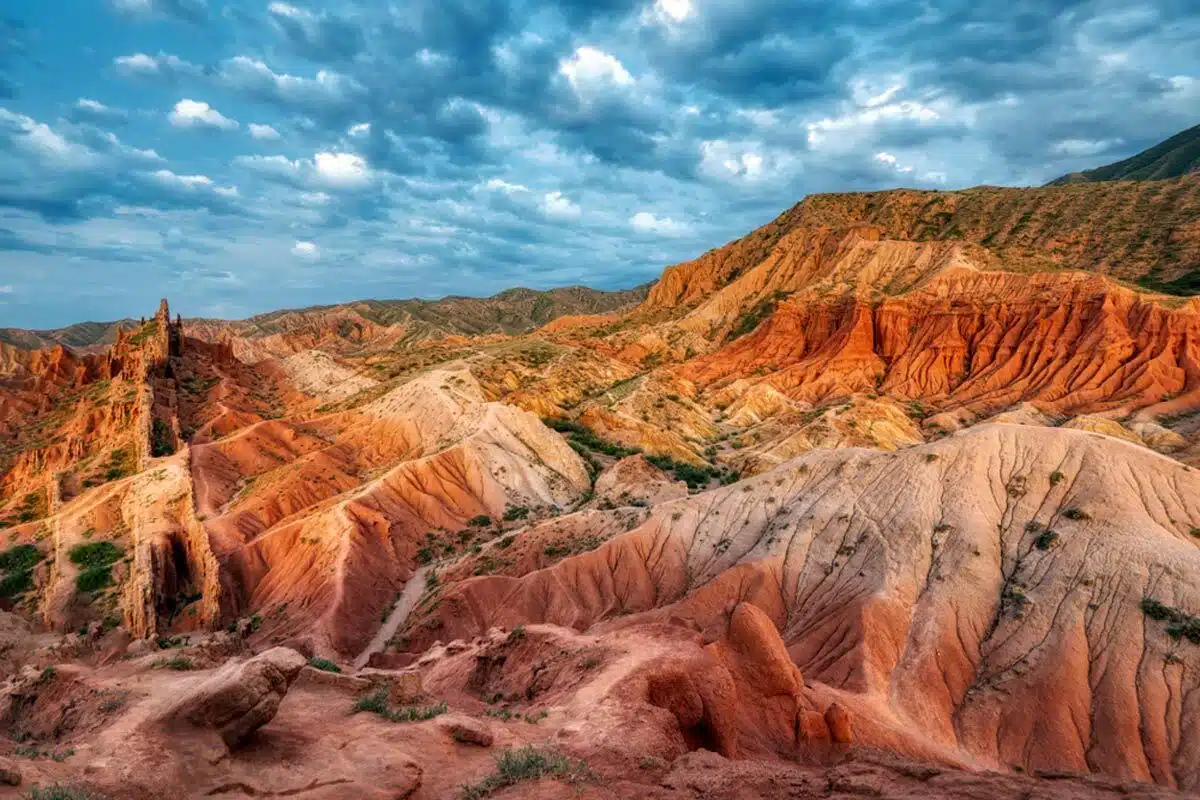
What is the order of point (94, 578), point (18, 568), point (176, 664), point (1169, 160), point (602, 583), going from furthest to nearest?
1. point (1169, 160)
2. point (18, 568)
3. point (94, 578)
4. point (602, 583)
5. point (176, 664)

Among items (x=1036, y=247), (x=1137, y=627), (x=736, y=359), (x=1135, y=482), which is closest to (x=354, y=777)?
(x=1137, y=627)

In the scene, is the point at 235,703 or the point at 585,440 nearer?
the point at 235,703

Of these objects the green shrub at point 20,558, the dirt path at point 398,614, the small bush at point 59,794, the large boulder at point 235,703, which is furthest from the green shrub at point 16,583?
the small bush at point 59,794

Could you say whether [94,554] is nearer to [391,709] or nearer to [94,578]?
[94,578]

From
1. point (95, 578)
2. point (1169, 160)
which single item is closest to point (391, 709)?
point (95, 578)

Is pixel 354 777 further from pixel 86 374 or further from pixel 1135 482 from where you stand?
pixel 86 374

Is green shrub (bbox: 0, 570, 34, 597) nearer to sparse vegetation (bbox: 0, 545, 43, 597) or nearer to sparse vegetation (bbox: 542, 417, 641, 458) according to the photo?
sparse vegetation (bbox: 0, 545, 43, 597)

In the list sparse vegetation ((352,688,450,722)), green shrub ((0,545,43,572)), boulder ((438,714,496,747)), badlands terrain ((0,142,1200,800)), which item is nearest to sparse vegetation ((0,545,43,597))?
green shrub ((0,545,43,572))
